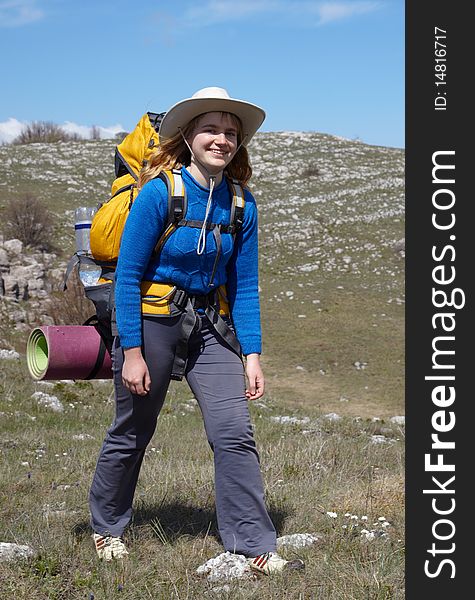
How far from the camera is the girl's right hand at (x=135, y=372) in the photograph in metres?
3.48

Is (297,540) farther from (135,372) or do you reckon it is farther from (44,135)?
(44,135)

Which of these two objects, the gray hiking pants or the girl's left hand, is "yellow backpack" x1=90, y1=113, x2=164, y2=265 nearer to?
the gray hiking pants

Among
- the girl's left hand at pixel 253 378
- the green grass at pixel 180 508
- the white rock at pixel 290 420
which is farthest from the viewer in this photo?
the white rock at pixel 290 420

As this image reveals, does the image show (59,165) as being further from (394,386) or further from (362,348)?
(394,386)

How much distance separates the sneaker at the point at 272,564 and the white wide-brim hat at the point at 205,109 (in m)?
1.98

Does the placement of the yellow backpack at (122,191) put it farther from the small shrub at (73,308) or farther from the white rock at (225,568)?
the small shrub at (73,308)

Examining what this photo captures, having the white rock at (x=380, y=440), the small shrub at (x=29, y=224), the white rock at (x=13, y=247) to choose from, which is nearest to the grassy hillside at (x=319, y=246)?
the small shrub at (x=29, y=224)

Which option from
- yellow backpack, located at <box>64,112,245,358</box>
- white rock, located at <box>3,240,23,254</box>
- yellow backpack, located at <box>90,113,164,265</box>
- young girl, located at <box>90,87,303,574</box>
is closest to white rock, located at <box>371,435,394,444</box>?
young girl, located at <box>90,87,303,574</box>

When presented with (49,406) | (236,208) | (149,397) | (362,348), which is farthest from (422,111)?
(362,348)

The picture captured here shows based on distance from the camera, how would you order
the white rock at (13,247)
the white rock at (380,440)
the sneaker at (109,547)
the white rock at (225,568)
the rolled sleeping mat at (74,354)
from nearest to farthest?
1. the white rock at (225,568)
2. the sneaker at (109,547)
3. the rolled sleeping mat at (74,354)
4. the white rock at (380,440)
5. the white rock at (13,247)

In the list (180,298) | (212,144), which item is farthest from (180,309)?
(212,144)

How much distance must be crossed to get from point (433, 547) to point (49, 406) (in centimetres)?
530

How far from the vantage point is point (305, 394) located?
1394cm

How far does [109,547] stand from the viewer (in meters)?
3.68
